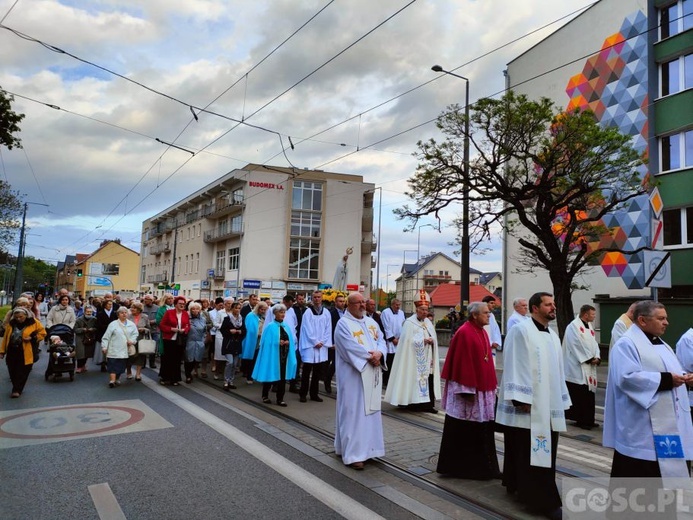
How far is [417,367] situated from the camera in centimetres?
886

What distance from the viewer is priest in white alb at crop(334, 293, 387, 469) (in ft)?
18.8

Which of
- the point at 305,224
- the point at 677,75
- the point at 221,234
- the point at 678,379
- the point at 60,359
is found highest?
the point at 677,75

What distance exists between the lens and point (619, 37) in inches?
871

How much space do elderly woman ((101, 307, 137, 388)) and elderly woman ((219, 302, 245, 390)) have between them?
1941 mm

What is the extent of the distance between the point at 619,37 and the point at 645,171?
633cm

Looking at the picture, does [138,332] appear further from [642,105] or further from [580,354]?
[642,105]

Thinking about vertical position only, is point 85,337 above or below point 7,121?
below

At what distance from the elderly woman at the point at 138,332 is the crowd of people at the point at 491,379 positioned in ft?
1.81

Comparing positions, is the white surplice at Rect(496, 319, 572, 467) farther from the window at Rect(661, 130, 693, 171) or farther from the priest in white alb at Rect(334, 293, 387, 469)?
the window at Rect(661, 130, 693, 171)

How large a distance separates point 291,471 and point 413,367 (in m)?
3.91

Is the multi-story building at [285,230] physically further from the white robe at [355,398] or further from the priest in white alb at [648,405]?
the priest in white alb at [648,405]

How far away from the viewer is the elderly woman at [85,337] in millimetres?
12203

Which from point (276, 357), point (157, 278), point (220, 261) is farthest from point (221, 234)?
point (276, 357)

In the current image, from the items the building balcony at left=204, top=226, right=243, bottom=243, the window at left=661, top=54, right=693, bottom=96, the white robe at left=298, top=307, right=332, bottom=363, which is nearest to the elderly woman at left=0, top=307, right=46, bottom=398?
the white robe at left=298, top=307, right=332, bottom=363
